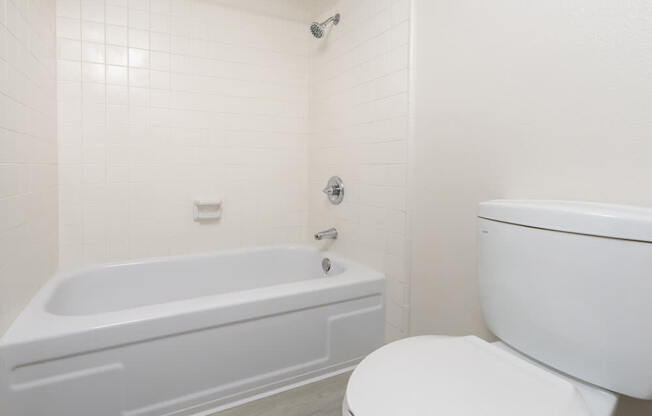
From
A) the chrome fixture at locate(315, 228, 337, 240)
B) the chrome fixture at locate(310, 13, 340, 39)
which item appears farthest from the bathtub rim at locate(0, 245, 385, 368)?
the chrome fixture at locate(310, 13, 340, 39)

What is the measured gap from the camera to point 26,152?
134 cm

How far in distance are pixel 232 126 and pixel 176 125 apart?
33 cm

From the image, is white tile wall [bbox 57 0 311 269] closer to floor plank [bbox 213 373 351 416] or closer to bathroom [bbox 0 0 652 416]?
bathroom [bbox 0 0 652 416]

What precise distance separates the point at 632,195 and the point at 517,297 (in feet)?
1.23

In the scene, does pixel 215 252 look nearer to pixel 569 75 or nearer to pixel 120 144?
pixel 120 144

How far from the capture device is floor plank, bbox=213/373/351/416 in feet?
4.57

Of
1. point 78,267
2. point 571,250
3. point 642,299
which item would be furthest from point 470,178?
point 78,267

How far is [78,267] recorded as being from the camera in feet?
5.89

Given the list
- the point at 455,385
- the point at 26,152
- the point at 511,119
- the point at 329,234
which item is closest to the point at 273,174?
the point at 329,234

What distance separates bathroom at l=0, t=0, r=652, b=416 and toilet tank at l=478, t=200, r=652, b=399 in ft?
0.10

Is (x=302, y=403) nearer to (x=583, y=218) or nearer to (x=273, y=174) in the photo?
(x=583, y=218)

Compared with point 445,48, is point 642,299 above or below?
below

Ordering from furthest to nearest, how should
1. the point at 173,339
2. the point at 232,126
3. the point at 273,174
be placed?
the point at 273,174 → the point at 232,126 → the point at 173,339

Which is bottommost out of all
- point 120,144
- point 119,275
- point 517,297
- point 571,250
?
point 119,275
